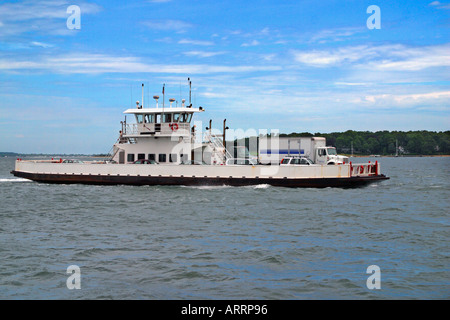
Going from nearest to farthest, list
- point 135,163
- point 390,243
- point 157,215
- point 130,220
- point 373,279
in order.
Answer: point 373,279, point 390,243, point 130,220, point 157,215, point 135,163

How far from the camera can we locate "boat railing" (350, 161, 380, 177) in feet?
103

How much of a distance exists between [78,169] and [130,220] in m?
17.3

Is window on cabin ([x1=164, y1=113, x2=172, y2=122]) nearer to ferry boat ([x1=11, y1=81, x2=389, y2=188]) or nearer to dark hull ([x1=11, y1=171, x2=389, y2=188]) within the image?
ferry boat ([x1=11, y1=81, x2=389, y2=188])

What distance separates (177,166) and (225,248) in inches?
731

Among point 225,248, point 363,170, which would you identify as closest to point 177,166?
→ point 363,170

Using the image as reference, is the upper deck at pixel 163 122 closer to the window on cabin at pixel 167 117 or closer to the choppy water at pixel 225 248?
the window on cabin at pixel 167 117

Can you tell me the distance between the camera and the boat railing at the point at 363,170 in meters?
31.4

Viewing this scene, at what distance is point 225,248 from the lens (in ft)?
45.7

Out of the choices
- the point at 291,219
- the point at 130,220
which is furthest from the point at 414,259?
the point at 130,220

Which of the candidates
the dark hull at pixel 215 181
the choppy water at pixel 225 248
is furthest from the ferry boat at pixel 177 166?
the choppy water at pixel 225 248

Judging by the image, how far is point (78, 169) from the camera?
34750 mm

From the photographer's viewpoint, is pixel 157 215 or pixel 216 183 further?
pixel 216 183
